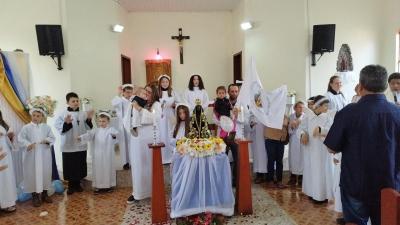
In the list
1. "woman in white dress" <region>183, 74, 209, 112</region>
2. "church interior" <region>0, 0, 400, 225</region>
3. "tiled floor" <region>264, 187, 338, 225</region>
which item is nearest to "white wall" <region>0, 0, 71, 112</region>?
"church interior" <region>0, 0, 400, 225</region>

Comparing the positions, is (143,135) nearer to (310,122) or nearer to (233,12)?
(310,122)

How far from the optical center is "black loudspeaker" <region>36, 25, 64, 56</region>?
20.7 feet

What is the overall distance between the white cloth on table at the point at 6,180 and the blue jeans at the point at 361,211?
4397 mm

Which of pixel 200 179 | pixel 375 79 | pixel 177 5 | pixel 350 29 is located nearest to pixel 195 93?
pixel 200 179

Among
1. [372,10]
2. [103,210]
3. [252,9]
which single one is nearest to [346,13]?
[372,10]

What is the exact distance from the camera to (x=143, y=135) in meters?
4.70

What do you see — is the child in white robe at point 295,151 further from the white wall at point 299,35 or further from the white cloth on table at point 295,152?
the white wall at point 299,35

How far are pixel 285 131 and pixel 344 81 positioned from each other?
3.02 meters

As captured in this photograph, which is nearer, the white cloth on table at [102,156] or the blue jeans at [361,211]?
the blue jeans at [361,211]

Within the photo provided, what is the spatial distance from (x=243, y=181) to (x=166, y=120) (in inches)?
101

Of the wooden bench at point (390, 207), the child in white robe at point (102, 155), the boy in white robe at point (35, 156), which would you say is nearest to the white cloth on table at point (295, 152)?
the child in white robe at point (102, 155)

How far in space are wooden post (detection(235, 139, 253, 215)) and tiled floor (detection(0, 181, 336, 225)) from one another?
0.59 metres

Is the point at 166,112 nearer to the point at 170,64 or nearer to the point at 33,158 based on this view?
the point at 33,158

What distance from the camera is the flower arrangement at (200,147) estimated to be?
152 inches
